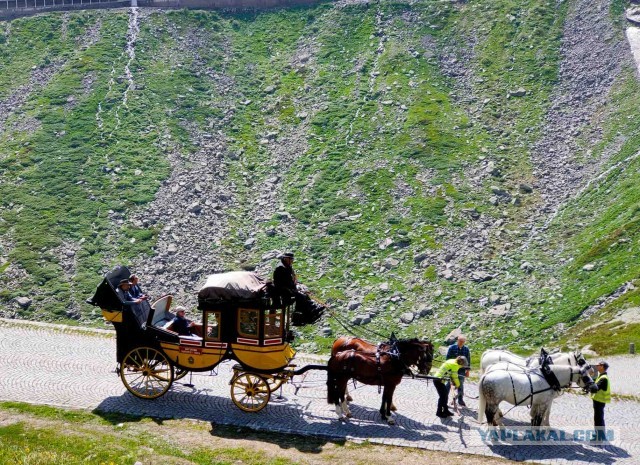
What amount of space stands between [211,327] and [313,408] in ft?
A: 12.7

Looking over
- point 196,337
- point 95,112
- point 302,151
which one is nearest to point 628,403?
point 196,337

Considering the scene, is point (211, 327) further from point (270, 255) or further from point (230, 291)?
point (270, 255)

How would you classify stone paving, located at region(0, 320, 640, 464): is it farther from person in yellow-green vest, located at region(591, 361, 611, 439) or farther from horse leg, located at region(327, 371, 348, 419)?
person in yellow-green vest, located at region(591, 361, 611, 439)

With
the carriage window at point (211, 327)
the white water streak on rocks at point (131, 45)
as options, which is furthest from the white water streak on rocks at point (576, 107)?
the white water streak on rocks at point (131, 45)

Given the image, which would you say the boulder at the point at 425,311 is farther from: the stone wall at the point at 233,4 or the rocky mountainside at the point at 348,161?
the stone wall at the point at 233,4

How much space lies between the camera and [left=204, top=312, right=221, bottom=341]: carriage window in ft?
75.2

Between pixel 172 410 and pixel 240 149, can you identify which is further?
pixel 240 149

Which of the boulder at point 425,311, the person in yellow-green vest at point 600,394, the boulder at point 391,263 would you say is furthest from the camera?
the boulder at point 391,263

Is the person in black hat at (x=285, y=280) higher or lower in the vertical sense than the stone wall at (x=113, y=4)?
lower

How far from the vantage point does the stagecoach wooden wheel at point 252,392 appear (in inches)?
906

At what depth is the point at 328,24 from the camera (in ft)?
232

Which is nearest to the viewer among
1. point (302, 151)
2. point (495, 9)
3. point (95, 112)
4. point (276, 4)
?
point (302, 151)

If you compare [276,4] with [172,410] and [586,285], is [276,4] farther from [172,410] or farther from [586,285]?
[172,410]

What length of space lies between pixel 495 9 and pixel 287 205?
96.6 feet
